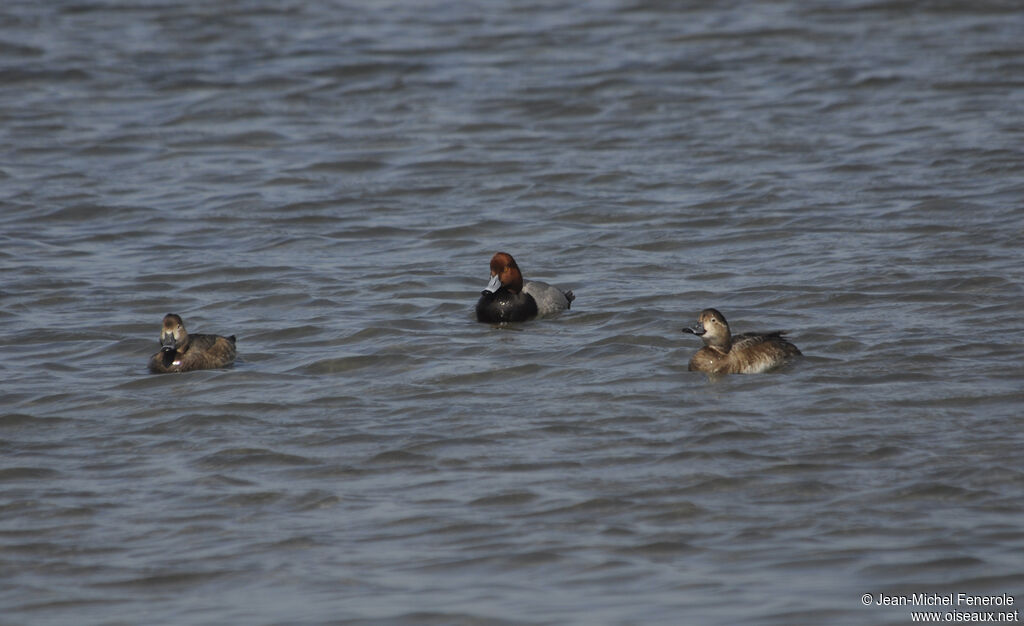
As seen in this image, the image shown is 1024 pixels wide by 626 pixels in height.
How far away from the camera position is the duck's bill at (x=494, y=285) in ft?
38.1

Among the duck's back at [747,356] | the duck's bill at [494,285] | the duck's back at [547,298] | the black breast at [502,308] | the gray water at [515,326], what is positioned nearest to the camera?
the gray water at [515,326]

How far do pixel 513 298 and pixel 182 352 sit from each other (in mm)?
2735

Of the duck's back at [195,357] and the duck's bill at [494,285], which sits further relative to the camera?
the duck's bill at [494,285]

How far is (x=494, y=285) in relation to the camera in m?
11.7

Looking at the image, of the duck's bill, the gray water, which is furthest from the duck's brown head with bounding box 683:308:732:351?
the duck's bill

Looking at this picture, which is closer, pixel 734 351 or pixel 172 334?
pixel 734 351

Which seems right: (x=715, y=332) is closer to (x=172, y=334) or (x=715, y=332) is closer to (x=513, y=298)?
(x=513, y=298)

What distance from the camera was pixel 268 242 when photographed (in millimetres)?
14242

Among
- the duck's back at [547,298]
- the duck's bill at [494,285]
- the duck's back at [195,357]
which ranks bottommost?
the duck's back at [195,357]

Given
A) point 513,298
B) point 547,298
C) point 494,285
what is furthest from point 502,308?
point 547,298

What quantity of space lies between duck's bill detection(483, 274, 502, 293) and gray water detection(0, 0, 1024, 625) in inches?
16.4

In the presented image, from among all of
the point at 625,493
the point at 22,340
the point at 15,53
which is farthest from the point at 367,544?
the point at 15,53

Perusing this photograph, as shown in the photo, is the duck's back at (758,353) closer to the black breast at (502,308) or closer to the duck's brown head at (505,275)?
the black breast at (502,308)

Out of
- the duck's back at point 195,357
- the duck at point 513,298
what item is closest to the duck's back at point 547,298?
the duck at point 513,298
